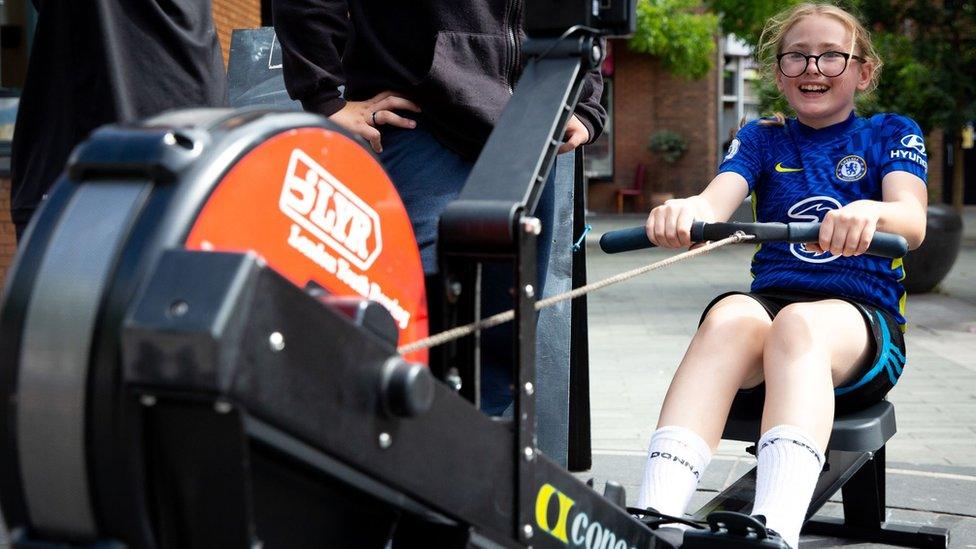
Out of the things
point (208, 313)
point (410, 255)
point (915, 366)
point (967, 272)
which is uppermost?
point (208, 313)

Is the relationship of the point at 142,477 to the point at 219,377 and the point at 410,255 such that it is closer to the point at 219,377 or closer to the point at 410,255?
the point at 219,377

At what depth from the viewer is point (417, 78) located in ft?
8.16

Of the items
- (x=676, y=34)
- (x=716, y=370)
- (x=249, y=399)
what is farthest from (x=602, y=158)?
(x=249, y=399)

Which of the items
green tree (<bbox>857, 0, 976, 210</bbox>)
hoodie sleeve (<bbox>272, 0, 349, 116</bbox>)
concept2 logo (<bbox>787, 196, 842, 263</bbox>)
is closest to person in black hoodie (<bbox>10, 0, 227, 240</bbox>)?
hoodie sleeve (<bbox>272, 0, 349, 116</bbox>)

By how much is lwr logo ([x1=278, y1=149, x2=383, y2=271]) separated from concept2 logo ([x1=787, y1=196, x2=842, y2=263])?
162 centimetres

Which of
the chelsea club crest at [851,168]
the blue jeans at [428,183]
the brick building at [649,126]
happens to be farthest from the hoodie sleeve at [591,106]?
the brick building at [649,126]

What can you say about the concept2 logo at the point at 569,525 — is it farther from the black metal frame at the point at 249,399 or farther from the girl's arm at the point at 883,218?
the girl's arm at the point at 883,218

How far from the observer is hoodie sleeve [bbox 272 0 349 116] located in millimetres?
2533

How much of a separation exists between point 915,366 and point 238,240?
5937 mm

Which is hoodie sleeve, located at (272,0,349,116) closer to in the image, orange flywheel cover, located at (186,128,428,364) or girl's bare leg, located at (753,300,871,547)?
orange flywheel cover, located at (186,128,428,364)

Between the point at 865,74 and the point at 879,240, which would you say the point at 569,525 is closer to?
the point at 879,240

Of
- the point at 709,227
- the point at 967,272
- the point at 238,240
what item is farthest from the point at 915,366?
the point at 967,272

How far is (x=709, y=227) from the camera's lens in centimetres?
230

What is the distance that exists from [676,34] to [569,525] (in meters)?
23.3
